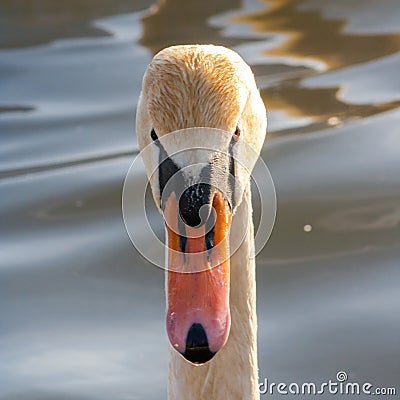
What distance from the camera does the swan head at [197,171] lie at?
3299mm

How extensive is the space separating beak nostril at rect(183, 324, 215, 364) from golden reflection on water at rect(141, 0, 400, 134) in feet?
15.1

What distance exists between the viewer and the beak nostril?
3.22 meters

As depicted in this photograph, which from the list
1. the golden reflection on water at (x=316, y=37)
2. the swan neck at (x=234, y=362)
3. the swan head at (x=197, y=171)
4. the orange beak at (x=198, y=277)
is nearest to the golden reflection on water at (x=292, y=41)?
the golden reflection on water at (x=316, y=37)

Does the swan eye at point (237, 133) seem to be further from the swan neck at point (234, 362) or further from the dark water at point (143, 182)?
the dark water at point (143, 182)

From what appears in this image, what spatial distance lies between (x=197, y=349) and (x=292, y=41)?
661 centimetres

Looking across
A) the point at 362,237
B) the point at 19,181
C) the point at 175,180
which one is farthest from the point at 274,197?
the point at 175,180

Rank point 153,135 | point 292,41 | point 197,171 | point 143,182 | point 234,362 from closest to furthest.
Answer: point 197,171, point 153,135, point 234,362, point 143,182, point 292,41

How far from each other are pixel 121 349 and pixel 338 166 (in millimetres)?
2033

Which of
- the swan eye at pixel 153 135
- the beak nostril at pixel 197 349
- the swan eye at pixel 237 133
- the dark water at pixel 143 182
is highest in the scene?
the dark water at pixel 143 182

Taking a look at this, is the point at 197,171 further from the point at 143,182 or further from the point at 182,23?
the point at 182,23

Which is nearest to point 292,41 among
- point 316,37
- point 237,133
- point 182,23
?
point 316,37

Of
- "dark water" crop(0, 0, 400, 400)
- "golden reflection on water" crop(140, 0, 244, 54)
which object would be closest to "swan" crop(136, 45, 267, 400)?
"dark water" crop(0, 0, 400, 400)

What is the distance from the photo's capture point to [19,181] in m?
7.49

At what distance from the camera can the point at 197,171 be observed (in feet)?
10.9
